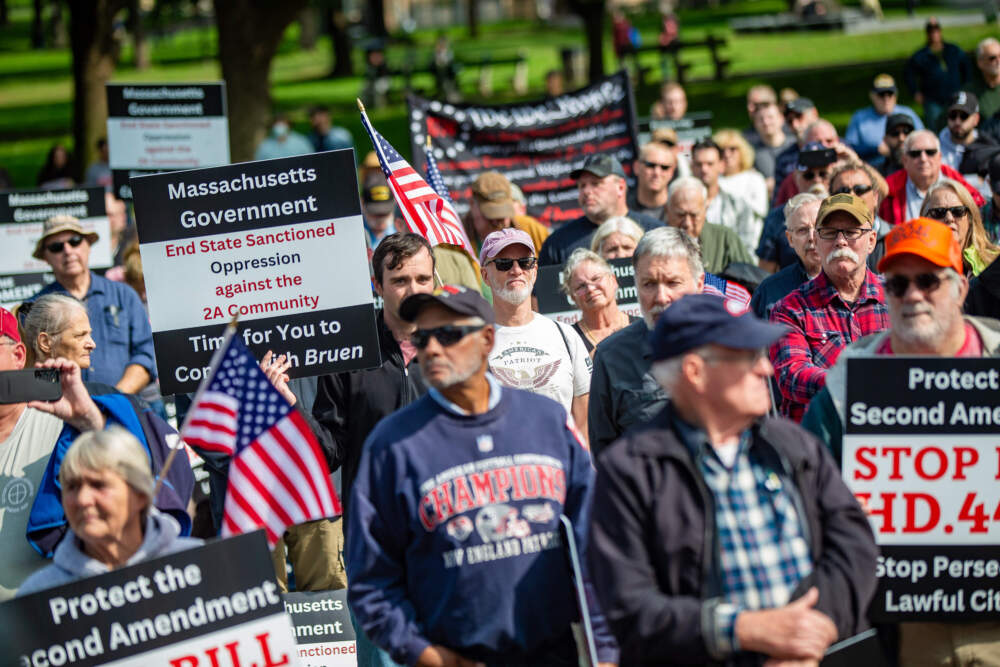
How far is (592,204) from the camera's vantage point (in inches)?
373

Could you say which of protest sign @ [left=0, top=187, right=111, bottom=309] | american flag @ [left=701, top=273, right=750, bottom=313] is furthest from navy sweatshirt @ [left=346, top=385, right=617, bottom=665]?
protest sign @ [left=0, top=187, right=111, bottom=309]

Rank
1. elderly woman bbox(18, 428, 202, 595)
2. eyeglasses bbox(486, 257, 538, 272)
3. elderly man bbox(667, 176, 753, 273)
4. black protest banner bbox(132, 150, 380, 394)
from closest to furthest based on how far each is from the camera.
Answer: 1. elderly woman bbox(18, 428, 202, 595)
2. black protest banner bbox(132, 150, 380, 394)
3. eyeglasses bbox(486, 257, 538, 272)
4. elderly man bbox(667, 176, 753, 273)

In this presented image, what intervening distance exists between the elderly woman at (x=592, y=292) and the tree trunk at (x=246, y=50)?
13.6 meters

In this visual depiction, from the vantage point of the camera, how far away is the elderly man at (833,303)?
20.3 feet

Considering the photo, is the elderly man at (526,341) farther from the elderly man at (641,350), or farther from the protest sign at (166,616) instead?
the protest sign at (166,616)

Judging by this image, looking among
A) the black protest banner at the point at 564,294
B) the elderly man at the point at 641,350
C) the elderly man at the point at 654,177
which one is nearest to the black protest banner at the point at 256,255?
the elderly man at the point at 641,350

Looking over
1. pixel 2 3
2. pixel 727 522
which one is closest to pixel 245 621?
pixel 727 522

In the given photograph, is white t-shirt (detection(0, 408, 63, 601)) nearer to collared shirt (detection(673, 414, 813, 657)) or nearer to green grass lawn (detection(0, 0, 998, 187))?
collared shirt (detection(673, 414, 813, 657))

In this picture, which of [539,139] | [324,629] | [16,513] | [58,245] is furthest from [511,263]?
[539,139]

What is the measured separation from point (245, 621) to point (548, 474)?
116 centimetres

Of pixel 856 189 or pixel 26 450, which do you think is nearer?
pixel 26 450

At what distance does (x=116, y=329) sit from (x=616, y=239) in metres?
3.43

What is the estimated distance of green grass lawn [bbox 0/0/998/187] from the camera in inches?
1143

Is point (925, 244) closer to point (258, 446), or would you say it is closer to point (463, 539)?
point (463, 539)
